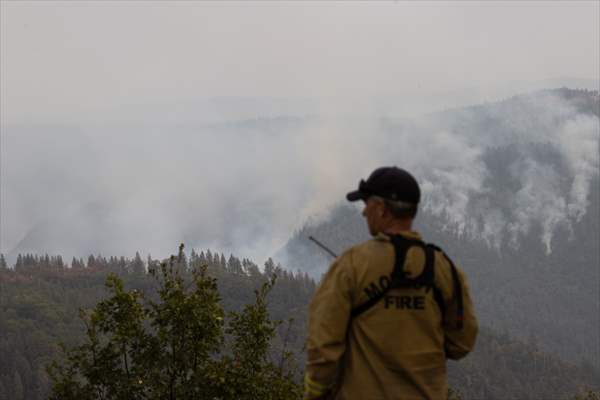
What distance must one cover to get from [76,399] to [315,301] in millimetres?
9260

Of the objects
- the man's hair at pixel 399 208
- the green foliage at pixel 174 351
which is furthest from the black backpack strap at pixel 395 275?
the green foliage at pixel 174 351

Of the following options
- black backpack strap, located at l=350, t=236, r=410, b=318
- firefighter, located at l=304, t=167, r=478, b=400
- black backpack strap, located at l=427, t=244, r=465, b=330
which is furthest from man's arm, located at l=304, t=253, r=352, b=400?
black backpack strap, located at l=427, t=244, r=465, b=330

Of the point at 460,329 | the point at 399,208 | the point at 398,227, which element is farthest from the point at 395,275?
the point at 460,329

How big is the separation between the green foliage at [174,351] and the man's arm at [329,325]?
7.09 meters

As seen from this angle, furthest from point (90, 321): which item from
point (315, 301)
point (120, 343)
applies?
point (315, 301)

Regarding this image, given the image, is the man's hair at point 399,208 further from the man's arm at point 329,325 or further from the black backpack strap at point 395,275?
the man's arm at point 329,325

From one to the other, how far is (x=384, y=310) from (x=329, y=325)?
539 mm

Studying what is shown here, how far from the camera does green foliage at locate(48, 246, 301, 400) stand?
1405cm

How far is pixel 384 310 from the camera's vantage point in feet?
22.8

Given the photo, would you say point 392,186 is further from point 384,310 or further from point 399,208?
point 384,310

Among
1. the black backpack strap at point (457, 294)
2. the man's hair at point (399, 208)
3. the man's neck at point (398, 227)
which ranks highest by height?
the man's hair at point (399, 208)

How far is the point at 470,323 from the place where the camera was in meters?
7.53

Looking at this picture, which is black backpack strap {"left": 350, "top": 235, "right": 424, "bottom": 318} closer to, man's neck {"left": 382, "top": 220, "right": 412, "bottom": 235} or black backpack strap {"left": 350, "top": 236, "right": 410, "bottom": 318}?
black backpack strap {"left": 350, "top": 236, "right": 410, "bottom": 318}

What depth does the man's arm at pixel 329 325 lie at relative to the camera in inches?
268
